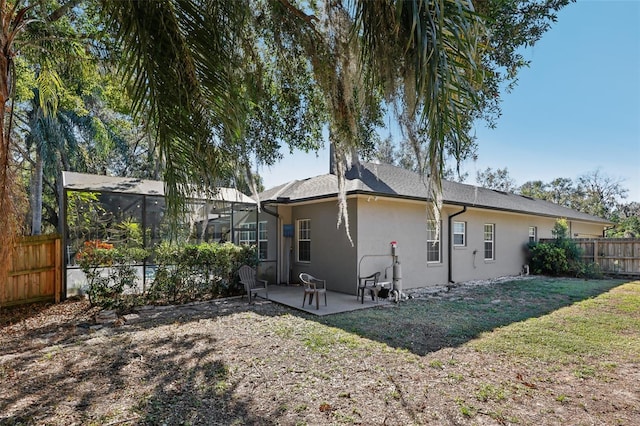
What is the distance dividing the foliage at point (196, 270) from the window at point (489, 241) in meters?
9.04

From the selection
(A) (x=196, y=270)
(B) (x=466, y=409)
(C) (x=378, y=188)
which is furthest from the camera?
(C) (x=378, y=188)

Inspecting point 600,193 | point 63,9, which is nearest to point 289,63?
point 63,9

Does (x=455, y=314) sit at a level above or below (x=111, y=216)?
below

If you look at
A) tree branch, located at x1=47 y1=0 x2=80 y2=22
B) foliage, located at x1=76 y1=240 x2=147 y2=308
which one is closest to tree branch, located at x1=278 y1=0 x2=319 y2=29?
tree branch, located at x1=47 y1=0 x2=80 y2=22

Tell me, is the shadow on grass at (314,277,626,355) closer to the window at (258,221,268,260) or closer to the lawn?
the lawn

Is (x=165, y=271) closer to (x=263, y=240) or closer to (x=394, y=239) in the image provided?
(x=263, y=240)

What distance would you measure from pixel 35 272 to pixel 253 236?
5430 millimetres

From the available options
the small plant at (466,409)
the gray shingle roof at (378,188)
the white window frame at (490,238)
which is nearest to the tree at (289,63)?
the small plant at (466,409)

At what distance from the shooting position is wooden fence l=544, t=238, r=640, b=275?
13508mm

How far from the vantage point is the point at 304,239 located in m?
10.9

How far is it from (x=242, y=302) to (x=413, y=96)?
7245 mm

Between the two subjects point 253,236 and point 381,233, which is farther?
point 253,236

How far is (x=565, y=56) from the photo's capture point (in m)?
6.81

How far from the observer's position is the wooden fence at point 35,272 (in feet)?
23.7
